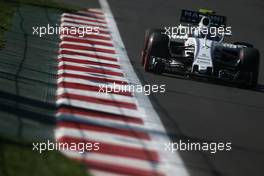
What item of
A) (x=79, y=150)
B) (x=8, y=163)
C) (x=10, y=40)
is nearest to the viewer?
(x=8, y=163)

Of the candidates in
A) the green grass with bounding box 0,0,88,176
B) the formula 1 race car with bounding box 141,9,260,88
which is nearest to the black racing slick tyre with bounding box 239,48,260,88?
the formula 1 race car with bounding box 141,9,260,88

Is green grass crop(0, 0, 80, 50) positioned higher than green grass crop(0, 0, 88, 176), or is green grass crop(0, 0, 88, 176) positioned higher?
green grass crop(0, 0, 80, 50)

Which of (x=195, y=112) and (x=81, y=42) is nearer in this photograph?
(x=195, y=112)

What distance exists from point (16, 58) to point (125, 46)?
16.4ft

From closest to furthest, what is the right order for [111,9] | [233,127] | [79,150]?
[79,150] → [233,127] → [111,9]

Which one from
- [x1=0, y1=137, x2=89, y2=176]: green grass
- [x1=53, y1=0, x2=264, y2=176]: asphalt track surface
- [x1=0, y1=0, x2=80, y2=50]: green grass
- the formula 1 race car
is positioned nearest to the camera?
[x1=0, y1=137, x2=89, y2=176]: green grass

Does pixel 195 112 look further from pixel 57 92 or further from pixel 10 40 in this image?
pixel 10 40

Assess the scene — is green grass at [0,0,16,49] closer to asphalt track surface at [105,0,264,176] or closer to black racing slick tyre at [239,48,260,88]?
asphalt track surface at [105,0,264,176]

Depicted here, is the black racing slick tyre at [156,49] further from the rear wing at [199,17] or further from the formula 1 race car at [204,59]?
the rear wing at [199,17]

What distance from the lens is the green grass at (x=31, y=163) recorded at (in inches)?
364

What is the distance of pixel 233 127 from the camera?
43.4 ft

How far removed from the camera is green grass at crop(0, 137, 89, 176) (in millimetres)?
9242

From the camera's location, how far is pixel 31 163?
9.59m

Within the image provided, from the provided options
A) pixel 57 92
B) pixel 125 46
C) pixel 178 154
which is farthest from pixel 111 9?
pixel 178 154
